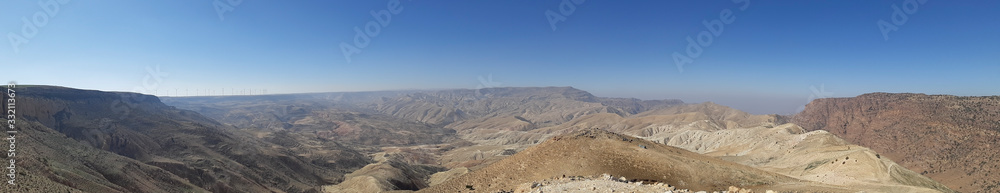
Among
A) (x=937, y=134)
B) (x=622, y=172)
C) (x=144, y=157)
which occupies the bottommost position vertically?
(x=144, y=157)

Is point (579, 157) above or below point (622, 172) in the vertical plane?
above

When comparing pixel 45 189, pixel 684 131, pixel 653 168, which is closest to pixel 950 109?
pixel 684 131

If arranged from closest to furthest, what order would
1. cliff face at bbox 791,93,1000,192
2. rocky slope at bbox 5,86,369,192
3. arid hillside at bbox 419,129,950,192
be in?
arid hillside at bbox 419,129,950,192 < rocky slope at bbox 5,86,369,192 < cliff face at bbox 791,93,1000,192

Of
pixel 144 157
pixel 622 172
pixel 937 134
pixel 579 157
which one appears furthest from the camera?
pixel 937 134

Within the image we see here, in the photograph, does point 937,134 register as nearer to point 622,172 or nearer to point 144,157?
point 622,172

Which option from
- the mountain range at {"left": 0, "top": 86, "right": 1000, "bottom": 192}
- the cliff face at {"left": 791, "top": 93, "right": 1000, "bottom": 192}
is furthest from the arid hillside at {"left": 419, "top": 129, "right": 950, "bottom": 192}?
the cliff face at {"left": 791, "top": 93, "right": 1000, "bottom": 192}

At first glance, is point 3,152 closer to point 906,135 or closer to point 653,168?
point 653,168

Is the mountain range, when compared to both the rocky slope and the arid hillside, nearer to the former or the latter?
the arid hillside

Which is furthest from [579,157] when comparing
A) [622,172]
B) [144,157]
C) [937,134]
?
[937,134]

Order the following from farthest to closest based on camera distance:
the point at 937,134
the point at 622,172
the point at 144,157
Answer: the point at 937,134, the point at 144,157, the point at 622,172
